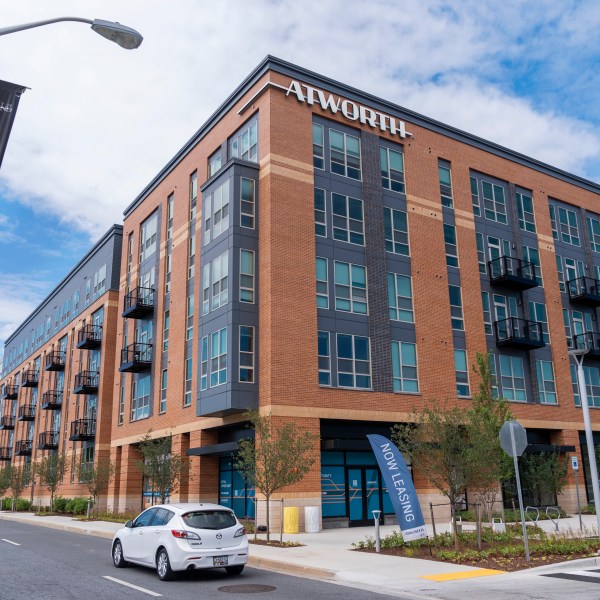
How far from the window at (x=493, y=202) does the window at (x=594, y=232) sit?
7817 mm

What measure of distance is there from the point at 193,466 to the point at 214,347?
6.47 m

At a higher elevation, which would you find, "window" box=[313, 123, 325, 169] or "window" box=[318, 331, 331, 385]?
"window" box=[313, 123, 325, 169]

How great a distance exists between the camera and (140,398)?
3881 cm

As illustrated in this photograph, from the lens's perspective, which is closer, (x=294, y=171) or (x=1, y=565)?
(x=1, y=565)

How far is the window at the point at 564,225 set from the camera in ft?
129

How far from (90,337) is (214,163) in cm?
1913

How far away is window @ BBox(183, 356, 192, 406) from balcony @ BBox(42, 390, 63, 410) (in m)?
25.5

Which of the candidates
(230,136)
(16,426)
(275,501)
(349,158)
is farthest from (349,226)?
(16,426)

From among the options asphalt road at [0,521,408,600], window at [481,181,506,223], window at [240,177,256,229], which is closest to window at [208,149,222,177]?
window at [240,177,256,229]

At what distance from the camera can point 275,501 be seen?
24.4 m

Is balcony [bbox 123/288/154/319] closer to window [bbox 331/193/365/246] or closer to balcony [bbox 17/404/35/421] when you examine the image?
window [bbox 331/193/365/246]

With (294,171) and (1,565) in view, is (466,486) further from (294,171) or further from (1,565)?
(294,171)

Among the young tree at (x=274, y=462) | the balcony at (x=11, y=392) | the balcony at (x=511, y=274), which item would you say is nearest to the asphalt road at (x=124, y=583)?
the young tree at (x=274, y=462)

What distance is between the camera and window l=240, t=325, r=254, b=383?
26.6m
